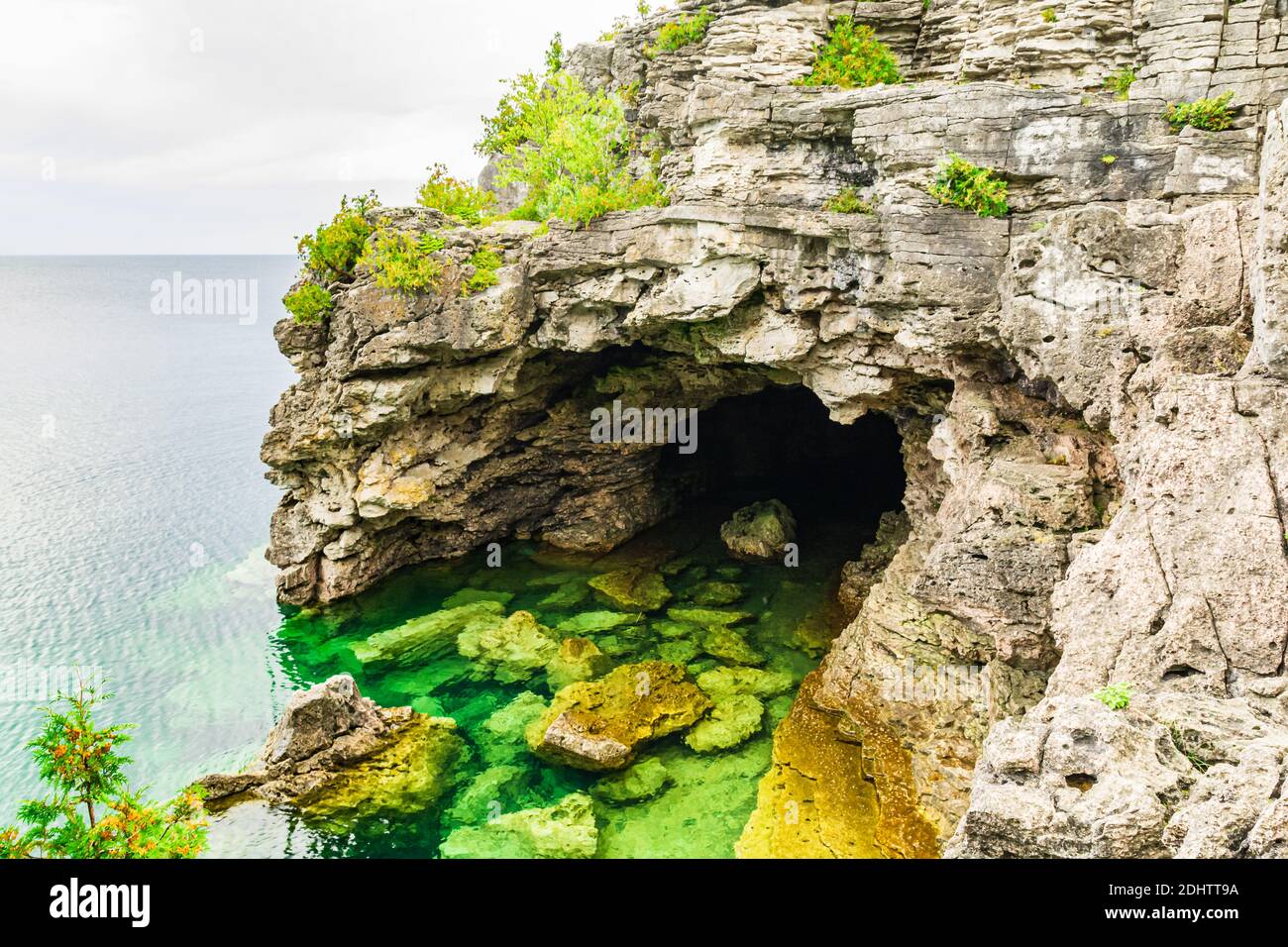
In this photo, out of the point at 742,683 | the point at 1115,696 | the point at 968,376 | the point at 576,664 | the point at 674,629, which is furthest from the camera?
the point at 674,629

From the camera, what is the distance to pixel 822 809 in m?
12.4

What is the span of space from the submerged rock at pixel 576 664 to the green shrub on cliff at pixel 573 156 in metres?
10.0

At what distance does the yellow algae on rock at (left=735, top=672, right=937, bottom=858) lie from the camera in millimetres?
11586

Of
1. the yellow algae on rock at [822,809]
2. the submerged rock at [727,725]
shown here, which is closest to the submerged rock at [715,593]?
the submerged rock at [727,725]

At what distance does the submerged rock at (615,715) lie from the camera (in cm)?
1399

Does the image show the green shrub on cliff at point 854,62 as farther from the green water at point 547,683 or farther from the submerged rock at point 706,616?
the submerged rock at point 706,616

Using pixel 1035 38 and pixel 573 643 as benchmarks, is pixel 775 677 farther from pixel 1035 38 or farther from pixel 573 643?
pixel 1035 38

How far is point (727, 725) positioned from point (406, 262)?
1266cm

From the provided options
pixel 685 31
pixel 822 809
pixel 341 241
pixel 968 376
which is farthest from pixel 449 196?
pixel 822 809

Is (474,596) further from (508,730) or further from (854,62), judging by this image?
(854,62)

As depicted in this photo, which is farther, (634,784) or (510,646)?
(510,646)

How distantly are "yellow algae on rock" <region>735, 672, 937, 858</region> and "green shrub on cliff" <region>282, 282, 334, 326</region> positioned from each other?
15.0 m

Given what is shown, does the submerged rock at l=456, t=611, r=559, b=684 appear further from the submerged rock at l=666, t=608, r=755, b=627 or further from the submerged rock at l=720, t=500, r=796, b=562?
the submerged rock at l=720, t=500, r=796, b=562

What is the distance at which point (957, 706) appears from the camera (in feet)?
42.7
